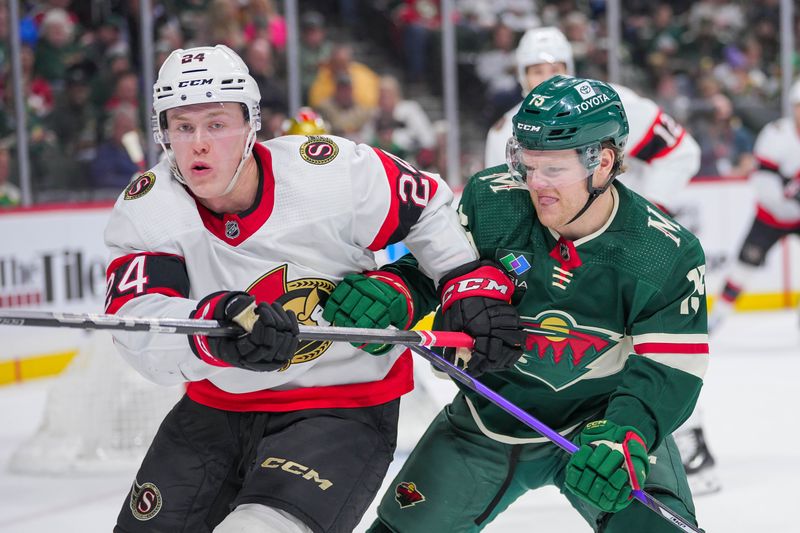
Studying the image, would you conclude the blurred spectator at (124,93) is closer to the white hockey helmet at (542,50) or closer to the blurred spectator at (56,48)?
the blurred spectator at (56,48)

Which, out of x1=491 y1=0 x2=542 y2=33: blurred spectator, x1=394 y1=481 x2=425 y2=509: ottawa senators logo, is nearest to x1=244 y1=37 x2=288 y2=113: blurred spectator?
x1=491 y1=0 x2=542 y2=33: blurred spectator

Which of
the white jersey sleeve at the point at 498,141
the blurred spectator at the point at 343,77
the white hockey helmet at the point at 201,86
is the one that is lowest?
the blurred spectator at the point at 343,77

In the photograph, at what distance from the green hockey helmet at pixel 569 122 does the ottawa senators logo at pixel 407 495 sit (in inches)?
23.9

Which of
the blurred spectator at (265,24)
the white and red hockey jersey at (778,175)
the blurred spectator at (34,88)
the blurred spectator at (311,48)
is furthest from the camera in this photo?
the blurred spectator at (311,48)

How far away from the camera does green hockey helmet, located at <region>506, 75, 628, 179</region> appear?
216 centimetres

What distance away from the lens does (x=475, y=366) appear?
2.26 metres

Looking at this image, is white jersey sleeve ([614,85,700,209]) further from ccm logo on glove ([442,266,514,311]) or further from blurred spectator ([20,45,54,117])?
blurred spectator ([20,45,54,117])

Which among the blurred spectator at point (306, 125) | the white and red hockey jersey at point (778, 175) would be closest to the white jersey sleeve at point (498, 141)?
the blurred spectator at point (306, 125)

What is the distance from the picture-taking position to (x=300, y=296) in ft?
7.45

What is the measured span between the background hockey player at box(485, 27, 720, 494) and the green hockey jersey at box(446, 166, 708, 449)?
4.80 feet

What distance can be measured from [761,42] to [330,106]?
3235 mm

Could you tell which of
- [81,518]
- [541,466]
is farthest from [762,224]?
[541,466]

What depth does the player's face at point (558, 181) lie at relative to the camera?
2.17m

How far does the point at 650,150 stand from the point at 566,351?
169 cm
